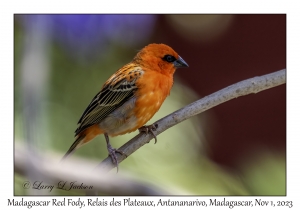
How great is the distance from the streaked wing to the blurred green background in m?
0.17

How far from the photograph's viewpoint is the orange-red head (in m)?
3.21

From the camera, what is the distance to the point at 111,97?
10.4ft

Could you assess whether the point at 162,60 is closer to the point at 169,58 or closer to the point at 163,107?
the point at 169,58

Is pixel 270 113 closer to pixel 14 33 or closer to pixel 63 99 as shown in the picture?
pixel 63 99

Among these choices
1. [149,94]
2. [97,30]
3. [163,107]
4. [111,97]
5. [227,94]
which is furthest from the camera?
[163,107]

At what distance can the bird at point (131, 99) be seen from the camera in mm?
3035

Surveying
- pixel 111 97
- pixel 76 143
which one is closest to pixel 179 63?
pixel 111 97

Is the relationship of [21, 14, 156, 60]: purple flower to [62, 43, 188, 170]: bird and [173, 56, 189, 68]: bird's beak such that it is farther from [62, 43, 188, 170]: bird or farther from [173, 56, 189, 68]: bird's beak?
[173, 56, 189, 68]: bird's beak

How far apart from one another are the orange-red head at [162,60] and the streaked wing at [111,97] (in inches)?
4.4

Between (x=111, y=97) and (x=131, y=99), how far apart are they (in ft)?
0.58

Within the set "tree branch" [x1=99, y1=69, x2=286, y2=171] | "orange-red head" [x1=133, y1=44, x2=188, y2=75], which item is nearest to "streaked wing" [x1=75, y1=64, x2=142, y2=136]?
"orange-red head" [x1=133, y1=44, x2=188, y2=75]

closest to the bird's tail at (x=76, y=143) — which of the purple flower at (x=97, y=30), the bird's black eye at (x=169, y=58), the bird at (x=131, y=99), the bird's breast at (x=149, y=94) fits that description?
the bird at (x=131, y=99)

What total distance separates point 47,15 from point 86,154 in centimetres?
108
